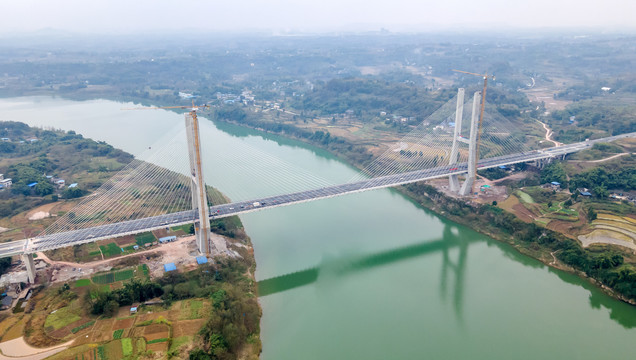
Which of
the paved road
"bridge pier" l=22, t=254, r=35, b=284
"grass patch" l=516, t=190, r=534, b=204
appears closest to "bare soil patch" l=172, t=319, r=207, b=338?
the paved road

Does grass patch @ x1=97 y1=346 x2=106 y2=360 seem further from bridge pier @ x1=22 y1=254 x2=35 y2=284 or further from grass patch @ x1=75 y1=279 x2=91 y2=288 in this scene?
bridge pier @ x1=22 y1=254 x2=35 y2=284

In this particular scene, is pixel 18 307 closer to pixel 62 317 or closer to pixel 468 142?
pixel 62 317

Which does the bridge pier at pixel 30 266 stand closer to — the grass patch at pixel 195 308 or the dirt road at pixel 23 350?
the dirt road at pixel 23 350

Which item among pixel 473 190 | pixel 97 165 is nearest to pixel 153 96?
pixel 97 165

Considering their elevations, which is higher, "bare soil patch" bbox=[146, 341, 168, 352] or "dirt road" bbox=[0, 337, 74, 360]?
"dirt road" bbox=[0, 337, 74, 360]

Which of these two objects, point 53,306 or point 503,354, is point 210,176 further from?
point 503,354

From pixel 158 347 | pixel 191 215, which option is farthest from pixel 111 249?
pixel 158 347

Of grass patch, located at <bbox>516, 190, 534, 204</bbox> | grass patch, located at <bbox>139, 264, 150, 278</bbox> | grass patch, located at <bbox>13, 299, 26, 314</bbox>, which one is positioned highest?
grass patch, located at <bbox>516, 190, 534, 204</bbox>
